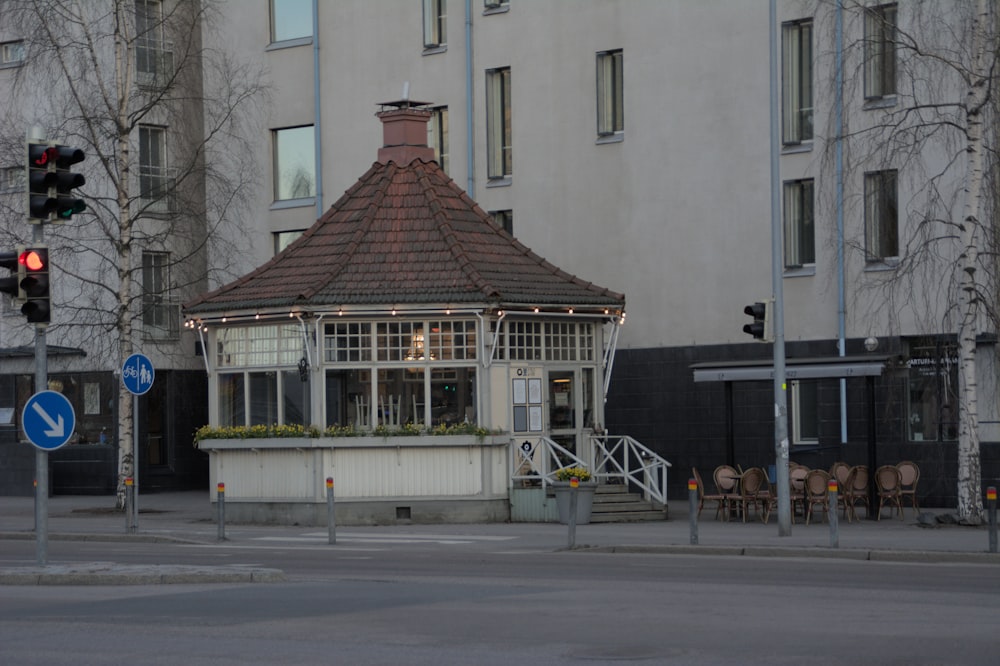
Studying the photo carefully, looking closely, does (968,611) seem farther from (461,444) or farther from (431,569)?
(461,444)

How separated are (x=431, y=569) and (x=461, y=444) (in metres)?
9.38

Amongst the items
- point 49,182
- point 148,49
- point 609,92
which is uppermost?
point 148,49

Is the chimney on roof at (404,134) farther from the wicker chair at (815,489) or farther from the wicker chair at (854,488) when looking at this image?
the wicker chair at (854,488)

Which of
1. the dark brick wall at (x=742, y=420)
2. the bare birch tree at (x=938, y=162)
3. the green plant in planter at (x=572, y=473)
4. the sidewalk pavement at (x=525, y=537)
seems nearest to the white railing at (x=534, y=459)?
the green plant in planter at (x=572, y=473)

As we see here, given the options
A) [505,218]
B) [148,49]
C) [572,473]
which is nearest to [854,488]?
[572,473]

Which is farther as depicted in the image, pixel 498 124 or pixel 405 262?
pixel 498 124

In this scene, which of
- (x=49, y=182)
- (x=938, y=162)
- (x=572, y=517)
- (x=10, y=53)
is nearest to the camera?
(x=49, y=182)

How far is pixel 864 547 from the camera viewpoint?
74.9 feet

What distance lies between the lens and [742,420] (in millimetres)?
35938

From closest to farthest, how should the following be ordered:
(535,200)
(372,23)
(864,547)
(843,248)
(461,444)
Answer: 1. (864,547)
2. (461,444)
3. (843,248)
4. (535,200)
5. (372,23)

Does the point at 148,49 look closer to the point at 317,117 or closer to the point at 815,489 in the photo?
the point at 317,117

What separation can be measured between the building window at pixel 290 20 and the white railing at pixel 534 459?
16.6 metres

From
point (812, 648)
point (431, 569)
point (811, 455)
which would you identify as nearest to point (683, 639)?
point (812, 648)

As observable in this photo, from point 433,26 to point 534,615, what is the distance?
2780 centimetres
